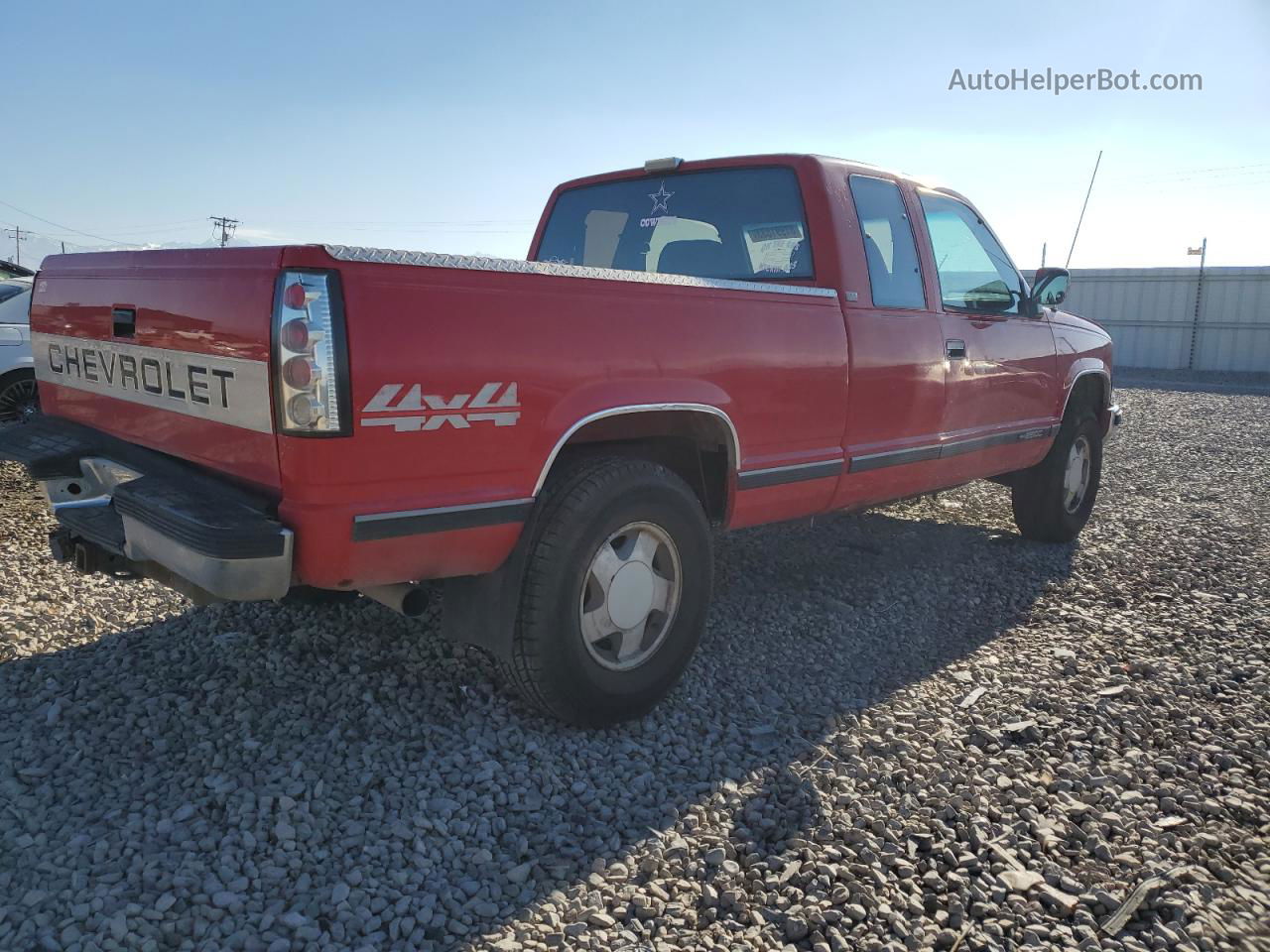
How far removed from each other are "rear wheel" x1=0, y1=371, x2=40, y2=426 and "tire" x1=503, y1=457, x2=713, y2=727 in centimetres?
602

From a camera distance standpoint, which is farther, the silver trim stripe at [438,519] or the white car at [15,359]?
the white car at [15,359]

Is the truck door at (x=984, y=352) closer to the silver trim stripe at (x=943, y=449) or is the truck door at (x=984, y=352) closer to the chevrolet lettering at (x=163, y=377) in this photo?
the silver trim stripe at (x=943, y=449)

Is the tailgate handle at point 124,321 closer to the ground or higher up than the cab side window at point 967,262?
closer to the ground

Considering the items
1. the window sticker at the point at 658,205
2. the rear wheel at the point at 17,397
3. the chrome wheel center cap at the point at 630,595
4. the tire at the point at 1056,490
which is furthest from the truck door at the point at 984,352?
the rear wheel at the point at 17,397

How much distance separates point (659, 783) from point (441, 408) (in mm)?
1330

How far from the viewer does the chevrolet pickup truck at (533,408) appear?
7.90 ft

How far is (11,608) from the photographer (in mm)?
4090

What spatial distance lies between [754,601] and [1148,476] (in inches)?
224

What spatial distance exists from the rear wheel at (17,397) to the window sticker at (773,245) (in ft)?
19.2

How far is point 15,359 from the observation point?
7180mm

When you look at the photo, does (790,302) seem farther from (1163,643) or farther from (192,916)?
(192,916)

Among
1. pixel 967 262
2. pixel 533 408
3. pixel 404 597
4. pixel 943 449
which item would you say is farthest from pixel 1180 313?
pixel 404 597

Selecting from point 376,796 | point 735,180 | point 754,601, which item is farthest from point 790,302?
point 376,796

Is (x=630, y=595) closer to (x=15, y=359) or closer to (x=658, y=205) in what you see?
(x=658, y=205)
